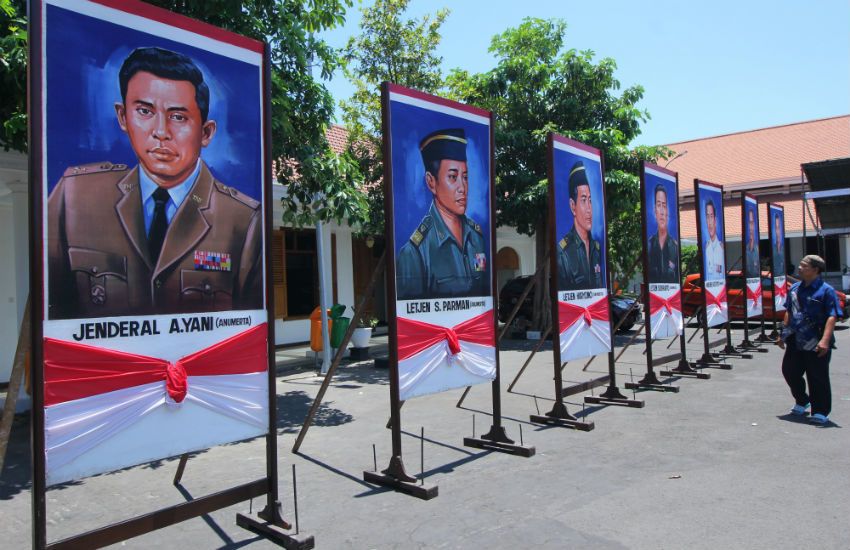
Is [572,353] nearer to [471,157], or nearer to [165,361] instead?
[471,157]

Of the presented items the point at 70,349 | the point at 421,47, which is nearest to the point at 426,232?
the point at 70,349

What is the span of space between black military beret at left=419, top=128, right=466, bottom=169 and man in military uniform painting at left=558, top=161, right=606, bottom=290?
1.99 meters

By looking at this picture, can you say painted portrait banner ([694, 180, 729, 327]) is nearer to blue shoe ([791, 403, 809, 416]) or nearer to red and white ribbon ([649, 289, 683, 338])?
red and white ribbon ([649, 289, 683, 338])

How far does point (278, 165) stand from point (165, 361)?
535cm

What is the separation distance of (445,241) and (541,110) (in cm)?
1135

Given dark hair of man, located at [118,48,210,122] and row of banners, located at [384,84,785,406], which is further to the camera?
row of banners, located at [384,84,785,406]

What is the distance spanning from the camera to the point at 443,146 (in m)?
6.25

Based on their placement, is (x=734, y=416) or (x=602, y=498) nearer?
(x=602, y=498)

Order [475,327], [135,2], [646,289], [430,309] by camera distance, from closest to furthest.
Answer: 1. [135,2]
2. [430,309]
3. [475,327]
4. [646,289]

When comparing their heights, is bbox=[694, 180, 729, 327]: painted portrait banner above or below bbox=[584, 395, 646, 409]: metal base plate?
above

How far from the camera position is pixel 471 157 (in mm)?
6617

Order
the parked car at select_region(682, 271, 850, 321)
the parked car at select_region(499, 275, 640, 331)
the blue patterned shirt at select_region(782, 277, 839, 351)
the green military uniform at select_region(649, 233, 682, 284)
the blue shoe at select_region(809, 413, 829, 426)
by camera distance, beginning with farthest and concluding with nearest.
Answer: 1. the parked car at select_region(682, 271, 850, 321)
2. the parked car at select_region(499, 275, 640, 331)
3. the green military uniform at select_region(649, 233, 682, 284)
4. the blue patterned shirt at select_region(782, 277, 839, 351)
5. the blue shoe at select_region(809, 413, 829, 426)

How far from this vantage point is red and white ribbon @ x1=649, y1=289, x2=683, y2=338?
10.0m

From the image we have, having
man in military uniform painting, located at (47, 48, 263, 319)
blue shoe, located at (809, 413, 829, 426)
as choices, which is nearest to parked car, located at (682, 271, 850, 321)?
blue shoe, located at (809, 413, 829, 426)
